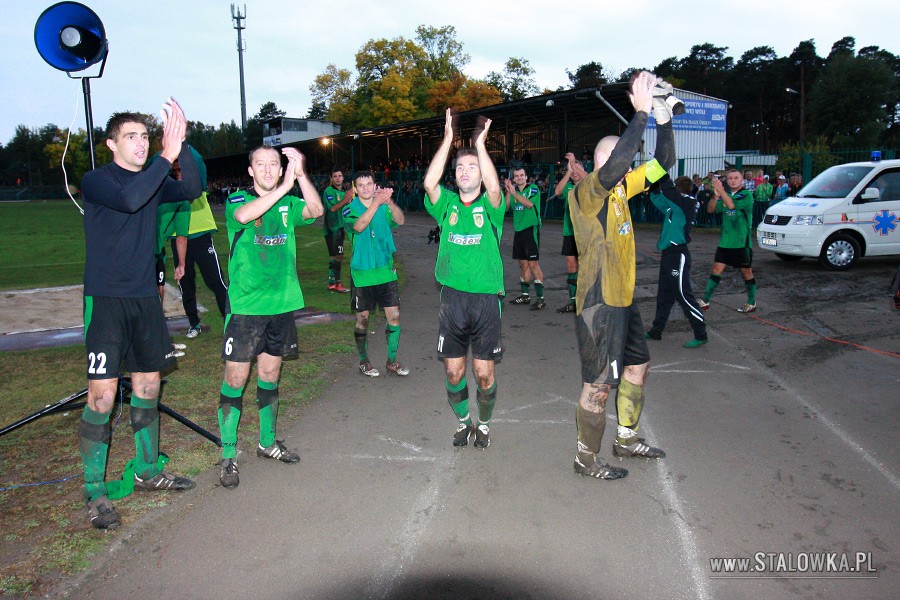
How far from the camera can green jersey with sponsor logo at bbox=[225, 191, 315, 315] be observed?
14.5ft

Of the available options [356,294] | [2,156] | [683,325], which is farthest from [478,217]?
[2,156]

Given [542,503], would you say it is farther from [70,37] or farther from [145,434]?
[70,37]

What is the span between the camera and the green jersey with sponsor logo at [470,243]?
187 inches

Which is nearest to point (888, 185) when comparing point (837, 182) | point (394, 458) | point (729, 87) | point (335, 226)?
point (837, 182)

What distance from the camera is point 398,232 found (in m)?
26.4

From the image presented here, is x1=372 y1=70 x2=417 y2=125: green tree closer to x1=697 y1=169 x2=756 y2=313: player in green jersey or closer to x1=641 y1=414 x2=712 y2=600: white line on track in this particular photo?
x1=697 y1=169 x2=756 y2=313: player in green jersey

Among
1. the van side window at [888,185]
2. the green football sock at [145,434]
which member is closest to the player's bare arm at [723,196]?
the van side window at [888,185]

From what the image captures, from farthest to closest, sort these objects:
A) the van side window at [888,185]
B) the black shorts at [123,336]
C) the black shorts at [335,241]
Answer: the van side window at [888,185]
the black shorts at [335,241]
the black shorts at [123,336]

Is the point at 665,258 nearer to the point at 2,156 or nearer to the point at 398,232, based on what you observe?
the point at 398,232

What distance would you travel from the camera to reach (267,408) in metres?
4.71

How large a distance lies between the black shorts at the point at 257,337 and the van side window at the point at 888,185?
13826 millimetres

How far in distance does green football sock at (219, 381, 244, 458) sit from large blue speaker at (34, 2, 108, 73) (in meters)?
2.66

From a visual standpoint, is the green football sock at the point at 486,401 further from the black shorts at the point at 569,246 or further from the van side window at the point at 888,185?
the van side window at the point at 888,185

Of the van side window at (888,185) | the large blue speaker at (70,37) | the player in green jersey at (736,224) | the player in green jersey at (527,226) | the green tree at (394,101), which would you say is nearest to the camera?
the large blue speaker at (70,37)
